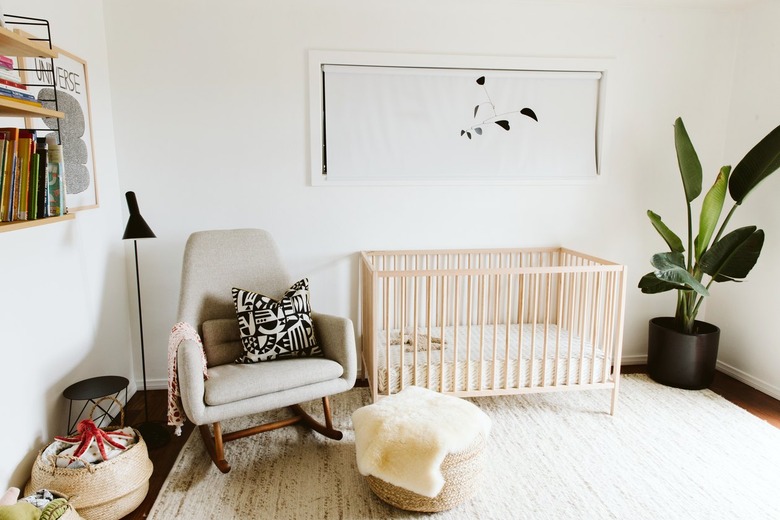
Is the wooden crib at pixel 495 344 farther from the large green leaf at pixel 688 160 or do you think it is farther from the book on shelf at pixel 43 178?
the book on shelf at pixel 43 178

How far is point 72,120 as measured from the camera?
7.67 feet

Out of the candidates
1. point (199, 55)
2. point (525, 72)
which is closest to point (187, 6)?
point (199, 55)

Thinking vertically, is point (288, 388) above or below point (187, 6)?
below

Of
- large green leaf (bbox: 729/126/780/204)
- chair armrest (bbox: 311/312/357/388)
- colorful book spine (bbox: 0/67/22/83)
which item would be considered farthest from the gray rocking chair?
large green leaf (bbox: 729/126/780/204)

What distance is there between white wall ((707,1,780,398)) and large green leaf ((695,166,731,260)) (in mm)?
441

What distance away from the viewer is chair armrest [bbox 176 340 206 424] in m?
2.03

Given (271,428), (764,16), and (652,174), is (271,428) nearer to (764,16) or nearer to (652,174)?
(652,174)

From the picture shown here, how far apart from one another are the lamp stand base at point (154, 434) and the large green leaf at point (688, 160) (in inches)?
125

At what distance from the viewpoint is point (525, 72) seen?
3084 mm

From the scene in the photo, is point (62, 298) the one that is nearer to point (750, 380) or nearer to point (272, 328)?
point (272, 328)

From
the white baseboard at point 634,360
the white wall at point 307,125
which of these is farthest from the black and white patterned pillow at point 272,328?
the white baseboard at point 634,360

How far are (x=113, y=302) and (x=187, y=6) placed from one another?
5.51ft

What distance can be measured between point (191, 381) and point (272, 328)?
48cm

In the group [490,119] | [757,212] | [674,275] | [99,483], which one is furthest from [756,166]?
[99,483]
